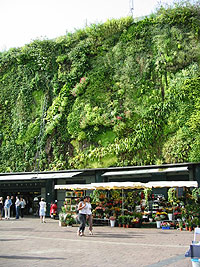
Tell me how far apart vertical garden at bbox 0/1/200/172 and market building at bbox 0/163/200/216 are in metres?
0.59

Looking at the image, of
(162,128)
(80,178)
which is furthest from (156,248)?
(80,178)

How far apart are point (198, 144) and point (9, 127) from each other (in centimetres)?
1507

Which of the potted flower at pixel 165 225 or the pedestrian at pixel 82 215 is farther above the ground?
the pedestrian at pixel 82 215

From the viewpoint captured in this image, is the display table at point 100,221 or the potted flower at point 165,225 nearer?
the potted flower at point 165,225

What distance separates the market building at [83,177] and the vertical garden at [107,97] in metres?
0.59

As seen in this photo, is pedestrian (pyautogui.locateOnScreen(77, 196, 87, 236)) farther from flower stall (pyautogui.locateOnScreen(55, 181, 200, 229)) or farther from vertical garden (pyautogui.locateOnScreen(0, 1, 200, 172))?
vertical garden (pyautogui.locateOnScreen(0, 1, 200, 172))

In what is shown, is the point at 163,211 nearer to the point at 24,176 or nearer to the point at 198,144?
the point at 198,144

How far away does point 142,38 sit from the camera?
78.7 ft

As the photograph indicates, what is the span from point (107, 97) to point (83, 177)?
19.6ft

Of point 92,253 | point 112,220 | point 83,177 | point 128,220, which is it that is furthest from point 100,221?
point 92,253

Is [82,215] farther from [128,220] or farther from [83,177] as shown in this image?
[83,177]

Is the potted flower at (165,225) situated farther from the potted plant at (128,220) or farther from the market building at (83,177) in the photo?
the market building at (83,177)

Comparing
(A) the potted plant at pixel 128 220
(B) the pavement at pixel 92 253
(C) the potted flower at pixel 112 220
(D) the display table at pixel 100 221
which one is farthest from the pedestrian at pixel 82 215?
(D) the display table at pixel 100 221

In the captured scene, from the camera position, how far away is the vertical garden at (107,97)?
21.3m
